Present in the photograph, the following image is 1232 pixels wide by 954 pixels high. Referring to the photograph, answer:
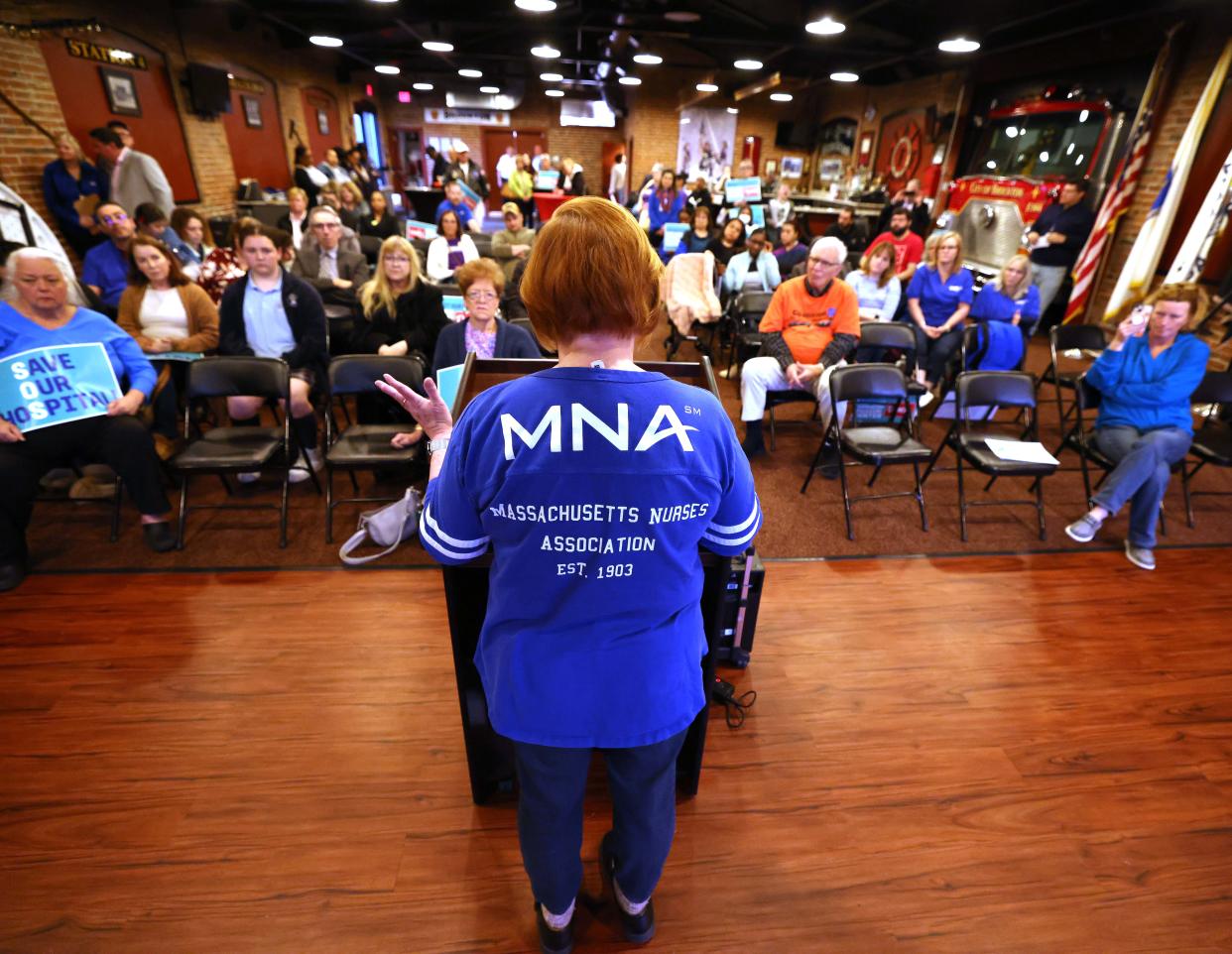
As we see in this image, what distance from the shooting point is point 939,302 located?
4.95 metres

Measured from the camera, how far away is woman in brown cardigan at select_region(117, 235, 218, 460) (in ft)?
11.6

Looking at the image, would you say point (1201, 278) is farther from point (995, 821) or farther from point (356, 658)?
point (356, 658)

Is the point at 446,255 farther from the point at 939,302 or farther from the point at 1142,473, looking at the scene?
the point at 1142,473

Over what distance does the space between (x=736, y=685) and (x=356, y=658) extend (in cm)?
155

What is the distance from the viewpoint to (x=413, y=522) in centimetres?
322

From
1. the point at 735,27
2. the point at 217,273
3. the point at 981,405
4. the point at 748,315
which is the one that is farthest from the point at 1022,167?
the point at 217,273

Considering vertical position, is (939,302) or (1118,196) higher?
(1118,196)

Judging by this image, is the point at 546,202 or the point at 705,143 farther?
the point at 705,143

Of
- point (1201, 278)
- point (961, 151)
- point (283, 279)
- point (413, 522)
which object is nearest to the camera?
point (413, 522)

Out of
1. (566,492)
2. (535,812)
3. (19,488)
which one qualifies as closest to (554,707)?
(535,812)

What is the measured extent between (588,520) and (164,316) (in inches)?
156

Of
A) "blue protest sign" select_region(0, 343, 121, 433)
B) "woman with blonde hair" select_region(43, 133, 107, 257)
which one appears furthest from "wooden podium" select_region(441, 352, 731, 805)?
"woman with blonde hair" select_region(43, 133, 107, 257)

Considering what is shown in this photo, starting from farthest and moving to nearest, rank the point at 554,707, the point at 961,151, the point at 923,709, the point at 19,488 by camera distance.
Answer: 1. the point at 961,151
2. the point at 19,488
3. the point at 923,709
4. the point at 554,707

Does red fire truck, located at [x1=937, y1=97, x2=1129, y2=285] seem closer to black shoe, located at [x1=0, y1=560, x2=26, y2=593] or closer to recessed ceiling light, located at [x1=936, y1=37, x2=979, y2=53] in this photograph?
recessed ceiling light, located at [x1=936, y1=37, x2=979, y2=53]
